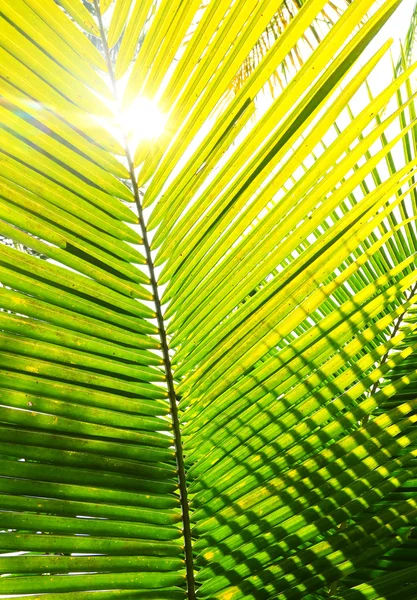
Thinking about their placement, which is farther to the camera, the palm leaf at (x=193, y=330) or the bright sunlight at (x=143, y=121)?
the bright sunlight at (x=143, y=121)

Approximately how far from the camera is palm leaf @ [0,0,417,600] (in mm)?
567

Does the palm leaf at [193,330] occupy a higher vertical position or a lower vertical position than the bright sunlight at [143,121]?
lower

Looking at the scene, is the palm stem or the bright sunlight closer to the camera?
the palm stem

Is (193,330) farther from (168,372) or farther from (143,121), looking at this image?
(143,121)

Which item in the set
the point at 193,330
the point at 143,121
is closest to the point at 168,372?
the point at 193,330

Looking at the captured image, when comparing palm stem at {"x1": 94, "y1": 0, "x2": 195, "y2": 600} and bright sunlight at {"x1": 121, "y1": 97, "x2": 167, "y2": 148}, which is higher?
bright sunlight at {"x1": 121, "y1": 97, "x2": 167, "y2": 148}

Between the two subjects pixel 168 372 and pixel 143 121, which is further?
pixel 143 121

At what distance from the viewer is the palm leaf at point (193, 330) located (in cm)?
57

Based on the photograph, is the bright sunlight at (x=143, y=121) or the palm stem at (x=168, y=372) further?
the bright sunlight at (x=143, y=121)

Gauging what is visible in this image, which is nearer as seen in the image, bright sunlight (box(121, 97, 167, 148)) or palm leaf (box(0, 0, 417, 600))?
palm leaf (box(0, 0, 417, 600))

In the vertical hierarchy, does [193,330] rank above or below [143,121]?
below

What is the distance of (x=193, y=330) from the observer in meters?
0.71

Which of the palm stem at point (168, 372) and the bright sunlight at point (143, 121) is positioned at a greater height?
the bright sunlight at point (143, 121)

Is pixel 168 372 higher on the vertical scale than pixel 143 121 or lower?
lower
